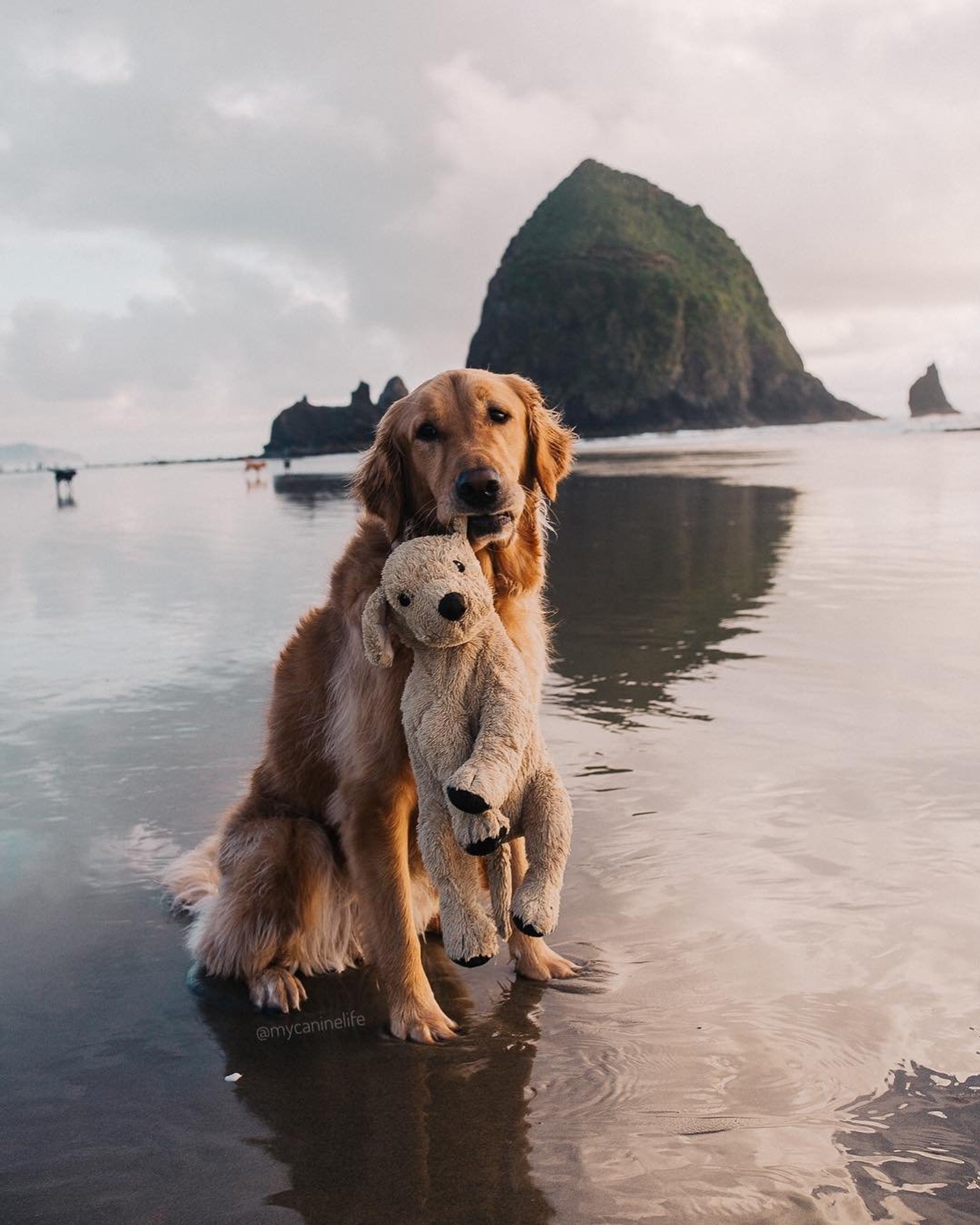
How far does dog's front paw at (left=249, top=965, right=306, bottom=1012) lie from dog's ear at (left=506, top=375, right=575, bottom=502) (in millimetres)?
1797

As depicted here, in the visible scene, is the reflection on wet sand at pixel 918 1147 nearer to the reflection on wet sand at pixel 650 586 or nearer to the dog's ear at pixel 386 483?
the dog's ear at pixel 386 483

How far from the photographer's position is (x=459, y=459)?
291 centimetres

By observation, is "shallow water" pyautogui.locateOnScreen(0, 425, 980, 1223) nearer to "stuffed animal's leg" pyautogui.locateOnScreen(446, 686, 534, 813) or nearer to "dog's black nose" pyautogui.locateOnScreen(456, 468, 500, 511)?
"stuffed animal's leg" pyautogui.locateOnScreen(446, 686, 534, 813)

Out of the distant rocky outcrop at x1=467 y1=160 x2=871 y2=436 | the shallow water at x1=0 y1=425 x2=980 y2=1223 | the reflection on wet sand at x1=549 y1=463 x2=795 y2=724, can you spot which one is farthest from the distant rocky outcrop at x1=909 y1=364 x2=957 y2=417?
the shallow water at x1=0 y1=425 x2=980 y2=1223

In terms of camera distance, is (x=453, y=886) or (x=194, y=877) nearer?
(x=453, y=886)

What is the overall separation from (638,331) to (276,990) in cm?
13889

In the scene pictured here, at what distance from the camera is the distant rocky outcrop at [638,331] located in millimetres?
125875

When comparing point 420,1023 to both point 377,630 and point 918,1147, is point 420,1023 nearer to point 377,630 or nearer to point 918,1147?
point 377,630

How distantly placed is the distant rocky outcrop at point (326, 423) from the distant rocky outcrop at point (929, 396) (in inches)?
3018

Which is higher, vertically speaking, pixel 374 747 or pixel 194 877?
pixel 374 747

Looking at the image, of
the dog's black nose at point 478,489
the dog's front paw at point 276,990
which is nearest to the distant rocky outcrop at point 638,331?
the dog's front paw at point 276,990

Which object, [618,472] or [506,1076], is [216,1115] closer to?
[506,1076]

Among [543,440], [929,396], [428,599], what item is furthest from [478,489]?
[929,396]

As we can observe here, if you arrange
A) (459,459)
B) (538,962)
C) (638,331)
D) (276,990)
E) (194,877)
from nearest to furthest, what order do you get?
(459,459), (276,990), (538,962), (194,877), (638,331)
